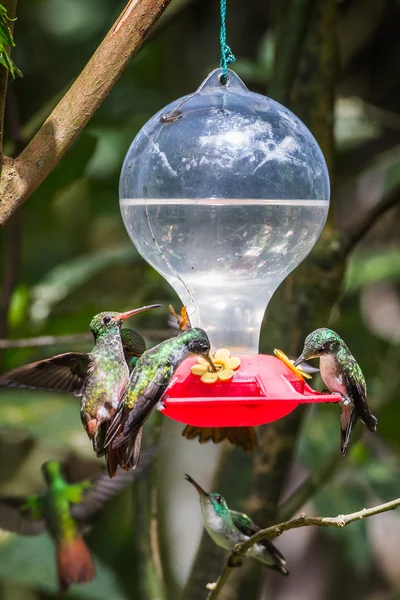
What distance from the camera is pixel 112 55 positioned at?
179 cm

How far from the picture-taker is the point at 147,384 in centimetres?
183

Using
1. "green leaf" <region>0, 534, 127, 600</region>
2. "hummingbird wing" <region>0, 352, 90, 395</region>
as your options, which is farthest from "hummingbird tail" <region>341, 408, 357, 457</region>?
"green leaf" <region>0, 534, 127, 600</region>

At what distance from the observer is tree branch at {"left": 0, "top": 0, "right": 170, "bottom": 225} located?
1777mm

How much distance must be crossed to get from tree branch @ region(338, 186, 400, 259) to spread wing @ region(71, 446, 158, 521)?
95 cm

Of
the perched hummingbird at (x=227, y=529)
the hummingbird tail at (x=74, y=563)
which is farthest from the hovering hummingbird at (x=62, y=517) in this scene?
the perched hummingbird at (x=227, y=529)

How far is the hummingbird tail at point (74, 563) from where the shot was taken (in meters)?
3.61

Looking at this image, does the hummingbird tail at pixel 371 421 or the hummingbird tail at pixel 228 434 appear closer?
the hummingbird tail at pixel 371 421

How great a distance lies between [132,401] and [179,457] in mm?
4153

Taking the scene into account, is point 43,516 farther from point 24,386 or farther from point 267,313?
point 24,386

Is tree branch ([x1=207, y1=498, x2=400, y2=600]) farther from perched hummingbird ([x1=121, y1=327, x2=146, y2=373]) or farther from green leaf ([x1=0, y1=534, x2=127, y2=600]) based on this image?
green leaf ([x1=0, y1=534, x2=127, y2=600])

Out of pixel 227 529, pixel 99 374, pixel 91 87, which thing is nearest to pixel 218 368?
pixel 99 374

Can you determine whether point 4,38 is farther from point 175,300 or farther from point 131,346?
point 175,300

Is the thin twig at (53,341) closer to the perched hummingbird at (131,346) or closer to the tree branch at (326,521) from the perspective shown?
the perched hummingbird at (131,346)

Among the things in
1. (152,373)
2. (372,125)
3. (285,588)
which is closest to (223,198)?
(152,373)
